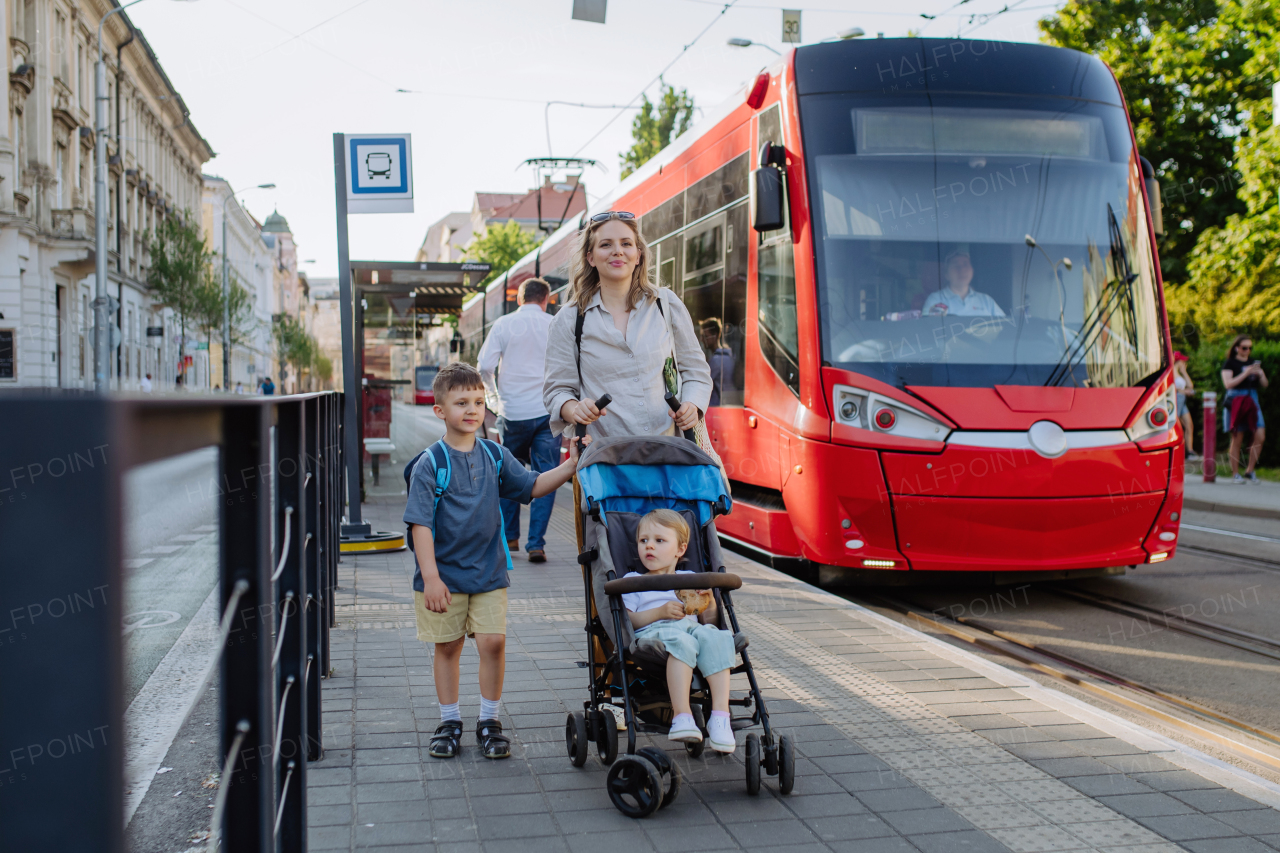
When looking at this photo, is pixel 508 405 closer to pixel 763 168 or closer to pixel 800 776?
pixel 763 168

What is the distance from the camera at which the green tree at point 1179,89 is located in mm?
28562

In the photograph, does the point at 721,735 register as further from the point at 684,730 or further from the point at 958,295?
the point at 958,295

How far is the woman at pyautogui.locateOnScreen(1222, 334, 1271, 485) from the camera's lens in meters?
15.6

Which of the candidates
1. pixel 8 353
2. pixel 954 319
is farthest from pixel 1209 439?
pixel 8 353

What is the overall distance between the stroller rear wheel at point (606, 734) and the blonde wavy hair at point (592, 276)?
1.58m

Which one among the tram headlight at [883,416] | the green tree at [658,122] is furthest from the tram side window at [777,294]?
the green tree at [658,122]

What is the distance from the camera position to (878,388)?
277 inches

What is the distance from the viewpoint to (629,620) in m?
3.86

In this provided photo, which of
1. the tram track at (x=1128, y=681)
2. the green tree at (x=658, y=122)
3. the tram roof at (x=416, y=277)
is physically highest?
the green tree at (x=658, y=122)

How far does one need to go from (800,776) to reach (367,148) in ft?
21.1

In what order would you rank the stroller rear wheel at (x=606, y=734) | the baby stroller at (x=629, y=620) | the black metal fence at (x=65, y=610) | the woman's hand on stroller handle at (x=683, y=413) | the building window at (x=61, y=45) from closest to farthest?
the black metal fence at (x=65, y=610)
the baby stroller at (x=629, y=620)
the stroller rear wheel at (x=606, y=734)
the woman's hand on stroller handle at (x=683, y=413)
the building window at (x=61, y=45)

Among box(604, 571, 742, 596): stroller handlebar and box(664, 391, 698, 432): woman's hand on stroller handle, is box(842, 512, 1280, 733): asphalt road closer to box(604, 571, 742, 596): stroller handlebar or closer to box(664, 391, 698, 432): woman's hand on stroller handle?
box(664, 391, 698, 432): woman's hand on stroller handle

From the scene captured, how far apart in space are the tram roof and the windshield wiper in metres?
7.76

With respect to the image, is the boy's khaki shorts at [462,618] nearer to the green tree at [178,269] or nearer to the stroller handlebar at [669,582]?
the stroller handlebar at [669,582]
